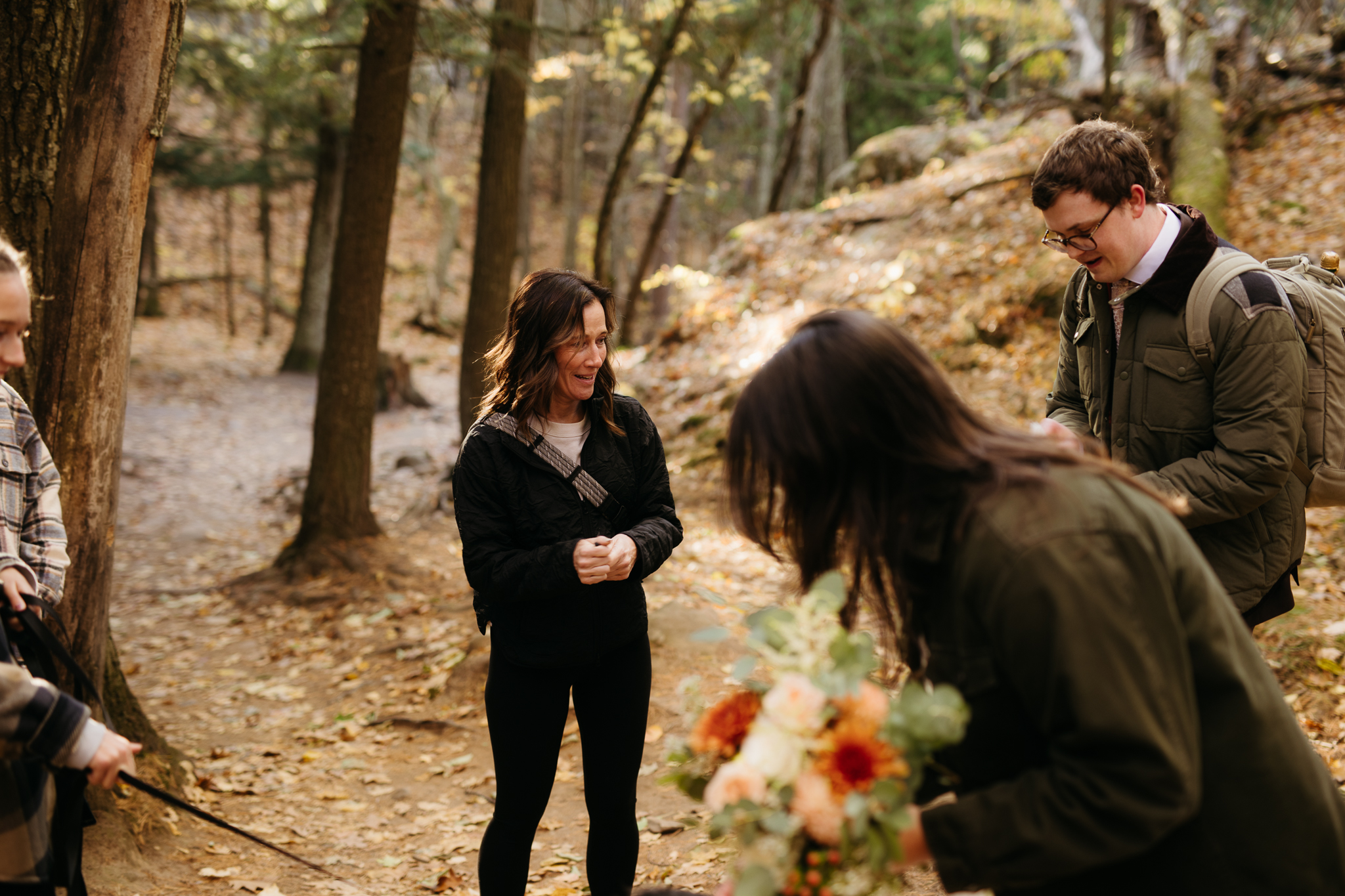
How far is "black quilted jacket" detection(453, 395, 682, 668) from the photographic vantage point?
8.94 feet

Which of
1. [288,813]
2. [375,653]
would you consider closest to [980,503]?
[288,813]

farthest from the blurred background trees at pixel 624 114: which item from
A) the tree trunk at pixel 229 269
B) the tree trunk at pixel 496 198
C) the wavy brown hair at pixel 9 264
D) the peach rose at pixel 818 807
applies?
the peach rose at pixel 818 807

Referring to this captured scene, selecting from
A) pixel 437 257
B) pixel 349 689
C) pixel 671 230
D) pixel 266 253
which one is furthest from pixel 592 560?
pixel 437 257

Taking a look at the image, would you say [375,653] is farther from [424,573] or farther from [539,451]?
[539,451]

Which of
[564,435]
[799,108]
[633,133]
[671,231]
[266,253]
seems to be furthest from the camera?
[671,231]

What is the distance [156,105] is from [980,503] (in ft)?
12.2

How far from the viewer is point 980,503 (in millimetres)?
1380

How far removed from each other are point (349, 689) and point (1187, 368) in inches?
217

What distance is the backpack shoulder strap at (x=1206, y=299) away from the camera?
241cm

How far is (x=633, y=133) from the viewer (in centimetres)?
1027

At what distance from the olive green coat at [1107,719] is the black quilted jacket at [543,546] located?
148 centimetres

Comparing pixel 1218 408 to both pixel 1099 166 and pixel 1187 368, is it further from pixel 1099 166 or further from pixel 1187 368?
pixel 1099 166

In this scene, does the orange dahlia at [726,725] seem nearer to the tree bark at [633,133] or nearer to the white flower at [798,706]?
the white flower at [798,706]

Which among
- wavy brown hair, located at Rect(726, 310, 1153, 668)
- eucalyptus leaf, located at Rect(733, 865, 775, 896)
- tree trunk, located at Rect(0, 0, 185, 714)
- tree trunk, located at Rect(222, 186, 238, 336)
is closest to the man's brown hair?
wavy brown hair, located at Rect(726, 310, 1153, 668)
